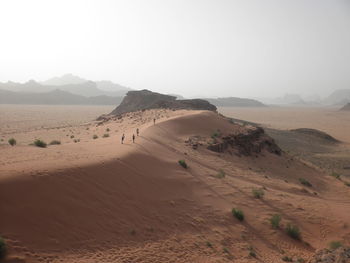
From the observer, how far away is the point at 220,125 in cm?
2919

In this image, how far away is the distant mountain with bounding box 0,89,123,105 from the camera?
140 meters

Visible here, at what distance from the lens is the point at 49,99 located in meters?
152

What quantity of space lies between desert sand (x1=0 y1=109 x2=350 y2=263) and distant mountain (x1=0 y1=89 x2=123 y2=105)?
139m

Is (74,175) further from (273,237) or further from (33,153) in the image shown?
(273,237)

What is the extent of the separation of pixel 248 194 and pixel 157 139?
8.74 metres

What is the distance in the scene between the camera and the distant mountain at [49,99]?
140 metres

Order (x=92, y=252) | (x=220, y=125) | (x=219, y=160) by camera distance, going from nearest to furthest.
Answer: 1. (x=92, y=252)
2. (x=219, y=160)
3. (x=220, y=125)

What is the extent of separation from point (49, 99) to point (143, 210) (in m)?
154

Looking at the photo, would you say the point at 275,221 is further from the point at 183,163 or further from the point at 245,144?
the point at 245,144

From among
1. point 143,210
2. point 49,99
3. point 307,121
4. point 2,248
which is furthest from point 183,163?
point 49,99

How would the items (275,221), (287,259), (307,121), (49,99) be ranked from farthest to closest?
(49,99) → (307,121) → (275,221) → (287,259)

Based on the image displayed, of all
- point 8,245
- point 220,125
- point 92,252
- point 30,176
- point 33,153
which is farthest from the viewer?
point 220,125

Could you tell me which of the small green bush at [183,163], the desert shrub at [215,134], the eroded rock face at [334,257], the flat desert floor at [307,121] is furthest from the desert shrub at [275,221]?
the flat desert floor at [307,121]

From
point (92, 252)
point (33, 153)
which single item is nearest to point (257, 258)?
point (92, 252)
